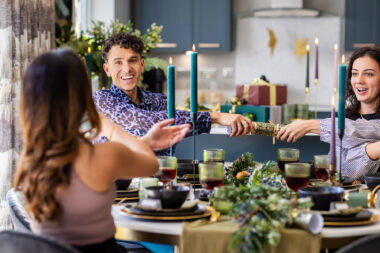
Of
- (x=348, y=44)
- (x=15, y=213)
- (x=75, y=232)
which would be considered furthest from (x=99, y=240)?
(x=348, y=44)

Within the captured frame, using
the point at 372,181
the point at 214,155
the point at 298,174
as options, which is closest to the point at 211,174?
the point at 298,174

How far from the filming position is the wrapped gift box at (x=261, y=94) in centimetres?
380

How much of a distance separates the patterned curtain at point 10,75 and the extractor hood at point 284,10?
3.59 metres

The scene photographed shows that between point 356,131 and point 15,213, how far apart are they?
56.4 inches

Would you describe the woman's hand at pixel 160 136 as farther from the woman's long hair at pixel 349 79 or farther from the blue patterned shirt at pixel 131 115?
the woman's long hair at pixel 349 79

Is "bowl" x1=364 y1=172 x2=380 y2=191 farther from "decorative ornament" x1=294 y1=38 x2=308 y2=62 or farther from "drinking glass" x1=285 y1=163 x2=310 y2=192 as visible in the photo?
"decorative ornament" x1=294 y1=38 x2=308 y2=62

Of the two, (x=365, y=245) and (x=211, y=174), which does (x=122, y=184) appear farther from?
(x=365, y=245)

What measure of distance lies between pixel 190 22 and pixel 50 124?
5.36 metres

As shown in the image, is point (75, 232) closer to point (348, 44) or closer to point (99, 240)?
point (99, 240)

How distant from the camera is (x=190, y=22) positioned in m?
6.53

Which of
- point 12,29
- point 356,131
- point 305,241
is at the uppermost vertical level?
point 12,29

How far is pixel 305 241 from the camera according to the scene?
4.67 feet

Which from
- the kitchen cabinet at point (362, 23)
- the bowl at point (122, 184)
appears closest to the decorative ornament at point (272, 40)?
the kitchen cabinet at point (362, 23)

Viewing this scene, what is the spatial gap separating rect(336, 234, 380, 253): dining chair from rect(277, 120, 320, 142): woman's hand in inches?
46.9
